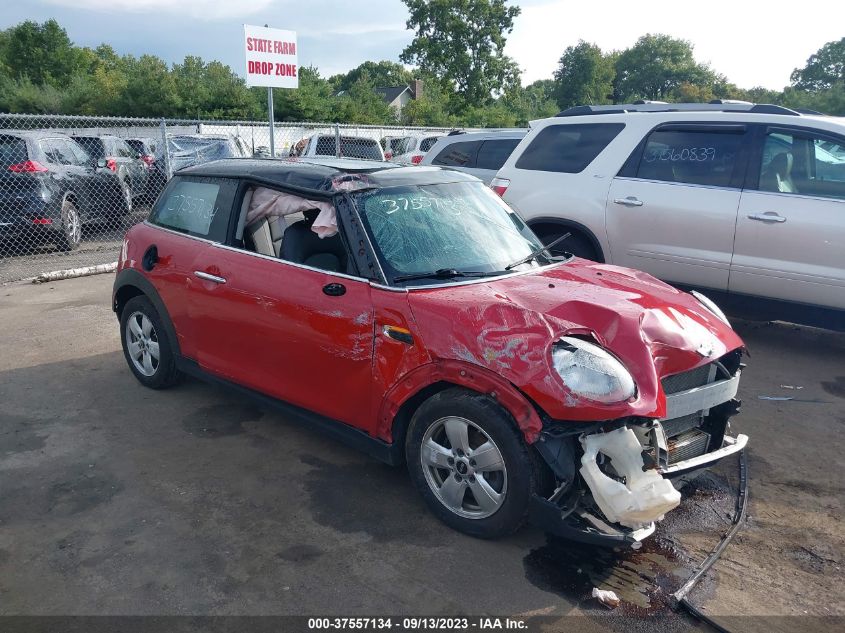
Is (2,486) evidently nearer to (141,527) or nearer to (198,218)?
(141,527)

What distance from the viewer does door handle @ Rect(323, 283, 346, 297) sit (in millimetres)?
3674

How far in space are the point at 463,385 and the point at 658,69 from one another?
92067mm

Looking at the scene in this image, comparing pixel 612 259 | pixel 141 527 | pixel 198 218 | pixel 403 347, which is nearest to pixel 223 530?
pixel 141 527

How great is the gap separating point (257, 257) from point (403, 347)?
4.38 ft

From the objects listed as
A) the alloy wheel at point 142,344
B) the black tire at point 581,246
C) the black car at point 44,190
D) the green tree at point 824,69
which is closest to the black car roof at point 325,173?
the alloy wheel at point 142,344

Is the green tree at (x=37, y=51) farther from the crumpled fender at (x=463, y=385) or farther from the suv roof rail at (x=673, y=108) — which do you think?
the crumpled fender at (x=463, y=385)

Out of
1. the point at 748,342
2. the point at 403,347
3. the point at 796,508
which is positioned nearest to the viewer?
the point at 403,347

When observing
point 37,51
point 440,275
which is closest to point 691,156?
point 440,275

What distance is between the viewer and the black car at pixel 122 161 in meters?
12.7

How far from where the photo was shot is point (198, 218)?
4730 mm

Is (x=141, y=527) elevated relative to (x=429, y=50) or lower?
lower

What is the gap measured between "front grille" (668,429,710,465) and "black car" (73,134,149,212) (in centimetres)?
1122

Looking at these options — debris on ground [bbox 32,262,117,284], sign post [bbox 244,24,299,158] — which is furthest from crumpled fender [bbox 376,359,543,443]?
sign post [bbox 244,24,299,158]

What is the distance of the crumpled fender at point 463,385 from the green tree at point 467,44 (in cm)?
4360
